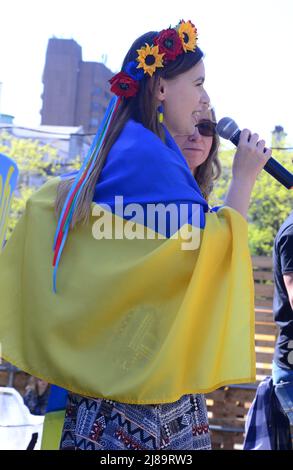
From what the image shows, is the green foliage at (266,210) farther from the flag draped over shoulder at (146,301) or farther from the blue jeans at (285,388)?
the flag draped over shoulder at (146,301)

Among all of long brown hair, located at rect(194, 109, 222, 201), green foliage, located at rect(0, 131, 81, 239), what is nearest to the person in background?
long brown hair, located at rect(194, 109, 222, 201)

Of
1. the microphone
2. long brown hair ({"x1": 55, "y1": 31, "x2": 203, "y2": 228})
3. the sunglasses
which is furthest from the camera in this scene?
the sunglasses

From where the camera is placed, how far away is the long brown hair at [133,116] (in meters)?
1.79

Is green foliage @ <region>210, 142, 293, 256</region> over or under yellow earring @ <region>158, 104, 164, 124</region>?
under

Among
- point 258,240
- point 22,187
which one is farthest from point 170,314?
point 22,187

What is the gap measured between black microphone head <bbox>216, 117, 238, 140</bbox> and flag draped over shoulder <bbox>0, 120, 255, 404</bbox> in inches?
16.0

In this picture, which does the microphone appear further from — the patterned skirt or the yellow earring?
the patterned skirt

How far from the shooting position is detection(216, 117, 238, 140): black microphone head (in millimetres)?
2154

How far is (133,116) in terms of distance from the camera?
6.43 feet

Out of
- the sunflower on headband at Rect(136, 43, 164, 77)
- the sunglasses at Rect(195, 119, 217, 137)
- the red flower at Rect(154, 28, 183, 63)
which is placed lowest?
the sunglasses at Rect(195, 119, 217, 137)

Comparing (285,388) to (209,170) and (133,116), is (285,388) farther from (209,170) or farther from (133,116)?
(133,116)

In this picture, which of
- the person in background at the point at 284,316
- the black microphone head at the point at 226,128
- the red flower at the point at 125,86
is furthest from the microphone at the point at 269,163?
the person in background at the point at 284,316

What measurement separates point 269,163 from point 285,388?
Result: 1566 mm

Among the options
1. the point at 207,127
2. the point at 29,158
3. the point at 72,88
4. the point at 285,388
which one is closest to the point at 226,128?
the point at 207,127
